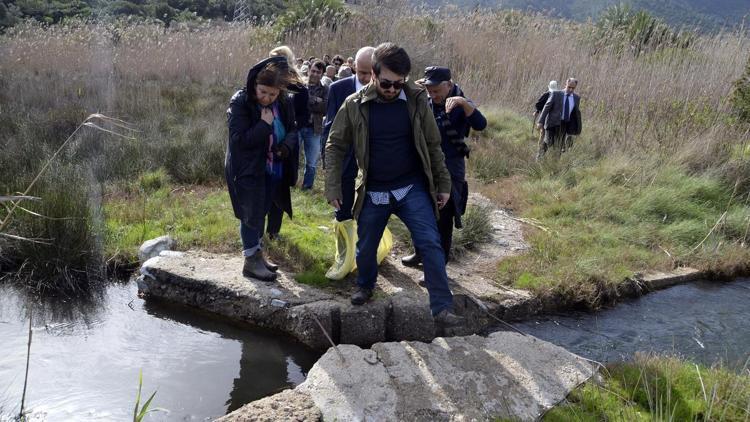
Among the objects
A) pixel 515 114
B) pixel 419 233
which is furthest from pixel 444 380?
pixel 515 114

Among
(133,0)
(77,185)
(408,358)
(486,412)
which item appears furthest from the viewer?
(133,0)

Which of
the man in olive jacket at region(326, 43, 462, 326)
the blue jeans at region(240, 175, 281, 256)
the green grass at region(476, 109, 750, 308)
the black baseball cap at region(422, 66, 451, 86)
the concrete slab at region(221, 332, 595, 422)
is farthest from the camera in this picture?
the green grass at region(476, 109, 750, 308)

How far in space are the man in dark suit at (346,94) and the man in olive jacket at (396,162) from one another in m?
0.13

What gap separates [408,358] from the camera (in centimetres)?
344

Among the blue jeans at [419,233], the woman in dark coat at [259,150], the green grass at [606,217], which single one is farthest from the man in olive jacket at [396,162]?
the green grass at [606,217]

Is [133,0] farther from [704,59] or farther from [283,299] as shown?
[283,299]

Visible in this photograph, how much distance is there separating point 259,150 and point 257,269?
929 mm

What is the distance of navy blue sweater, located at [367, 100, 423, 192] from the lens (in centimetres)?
369

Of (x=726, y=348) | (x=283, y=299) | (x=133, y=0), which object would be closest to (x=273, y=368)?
(x=283, y=299)

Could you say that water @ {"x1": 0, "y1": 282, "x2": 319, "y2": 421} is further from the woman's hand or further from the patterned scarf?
the woman's hand

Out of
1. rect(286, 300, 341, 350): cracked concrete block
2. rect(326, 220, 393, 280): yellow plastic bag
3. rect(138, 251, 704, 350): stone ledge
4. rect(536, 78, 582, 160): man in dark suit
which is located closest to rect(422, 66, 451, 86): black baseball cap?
rect(326, 220, 393, 280): yellow plastic bag

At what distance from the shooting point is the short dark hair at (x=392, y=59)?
3471mm

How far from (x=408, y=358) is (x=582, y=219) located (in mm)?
4420

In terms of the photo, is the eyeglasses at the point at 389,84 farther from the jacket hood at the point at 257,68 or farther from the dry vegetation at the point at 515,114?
the dry vegetation at the point at 515,114
